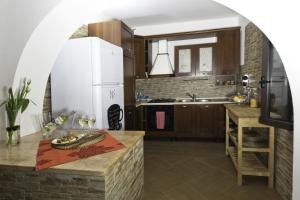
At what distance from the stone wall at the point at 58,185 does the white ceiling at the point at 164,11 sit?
8.99ft

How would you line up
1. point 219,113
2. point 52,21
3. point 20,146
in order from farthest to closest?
point 219,113 → point 52,21 → point 20,146

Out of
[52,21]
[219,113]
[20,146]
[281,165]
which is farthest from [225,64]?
[20,146]

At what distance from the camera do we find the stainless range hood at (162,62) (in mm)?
4602

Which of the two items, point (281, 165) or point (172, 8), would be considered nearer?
point (281, 165)

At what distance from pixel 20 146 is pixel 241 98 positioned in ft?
9.97

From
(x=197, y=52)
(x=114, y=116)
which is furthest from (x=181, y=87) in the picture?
(x=114, y=116)

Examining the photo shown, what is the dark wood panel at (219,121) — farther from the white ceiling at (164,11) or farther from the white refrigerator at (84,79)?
the white refrigerator at (84,79)

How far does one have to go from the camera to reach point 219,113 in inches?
159

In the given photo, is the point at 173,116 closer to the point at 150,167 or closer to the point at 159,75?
the point at 159,75

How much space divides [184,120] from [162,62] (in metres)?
1.40

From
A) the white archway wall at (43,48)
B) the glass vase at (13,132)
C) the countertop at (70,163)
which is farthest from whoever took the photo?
the white archway wall at (43,48)

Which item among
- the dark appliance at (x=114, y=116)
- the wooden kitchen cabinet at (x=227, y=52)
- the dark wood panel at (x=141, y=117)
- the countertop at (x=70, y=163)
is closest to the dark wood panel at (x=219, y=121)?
the wooden kitchen cabinet at (x=227, y=52)

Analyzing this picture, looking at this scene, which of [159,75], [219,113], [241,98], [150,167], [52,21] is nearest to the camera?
[52,21]

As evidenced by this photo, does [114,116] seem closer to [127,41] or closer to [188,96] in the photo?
[127,41]
